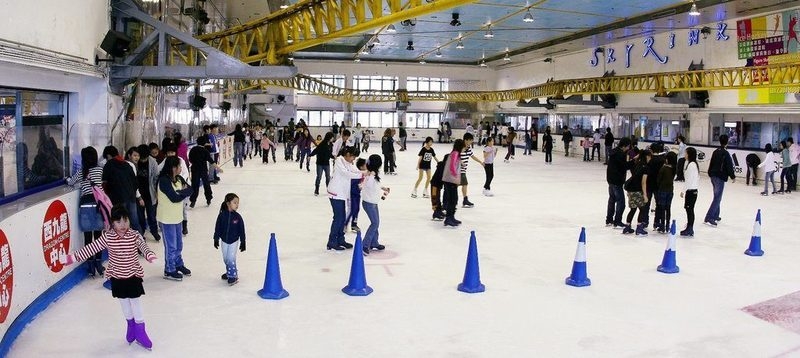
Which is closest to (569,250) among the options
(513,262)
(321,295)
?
(513,262)

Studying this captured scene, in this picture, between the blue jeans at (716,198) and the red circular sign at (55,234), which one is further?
the blue jeans at (716,198)

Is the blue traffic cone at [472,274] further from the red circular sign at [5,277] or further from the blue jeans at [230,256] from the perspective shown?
the red circular sign at [5,277]

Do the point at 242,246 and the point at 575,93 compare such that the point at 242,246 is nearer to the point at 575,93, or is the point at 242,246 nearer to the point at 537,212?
the point at 537,212

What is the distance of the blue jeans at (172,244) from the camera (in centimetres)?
765

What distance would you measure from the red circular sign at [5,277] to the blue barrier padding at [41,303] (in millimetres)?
209

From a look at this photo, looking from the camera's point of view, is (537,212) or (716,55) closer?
(537,212)

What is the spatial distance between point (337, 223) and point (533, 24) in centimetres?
2102

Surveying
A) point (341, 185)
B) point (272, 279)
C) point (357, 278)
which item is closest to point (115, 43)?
point (341, 185)

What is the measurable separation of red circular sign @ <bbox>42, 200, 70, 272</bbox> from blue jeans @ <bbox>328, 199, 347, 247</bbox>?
3.31 m

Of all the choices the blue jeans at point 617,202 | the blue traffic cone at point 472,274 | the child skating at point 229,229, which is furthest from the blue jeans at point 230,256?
the blue jeans at point 617,202

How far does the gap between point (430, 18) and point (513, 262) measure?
18.6 m

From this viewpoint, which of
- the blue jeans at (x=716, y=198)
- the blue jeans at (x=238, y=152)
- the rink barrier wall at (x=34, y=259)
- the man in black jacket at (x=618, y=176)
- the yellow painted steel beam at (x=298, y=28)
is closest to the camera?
the rink barrier wall at (x=34, y=259)

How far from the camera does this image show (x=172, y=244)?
25.3 feet

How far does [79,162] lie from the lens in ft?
30.0
